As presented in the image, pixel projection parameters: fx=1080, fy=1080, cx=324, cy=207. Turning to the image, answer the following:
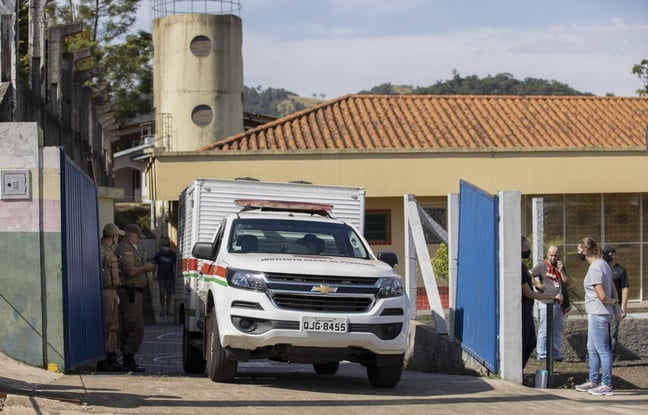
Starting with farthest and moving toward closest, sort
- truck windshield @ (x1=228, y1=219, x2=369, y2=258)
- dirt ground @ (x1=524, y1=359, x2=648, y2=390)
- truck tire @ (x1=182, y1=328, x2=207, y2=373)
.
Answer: truck tire @ (x1=182, y1=328, x2=207, y2=373)
dirt ground @ (x1=524, y1=359, x2=648, y2=390)
truck windshield @ (x1=228, y1=219, x2=369, y2=258)

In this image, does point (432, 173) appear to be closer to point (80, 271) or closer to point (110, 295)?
point (110, 295)

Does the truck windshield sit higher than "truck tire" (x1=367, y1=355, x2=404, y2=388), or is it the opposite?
the truck windshield

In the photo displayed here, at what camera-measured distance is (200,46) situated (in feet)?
151

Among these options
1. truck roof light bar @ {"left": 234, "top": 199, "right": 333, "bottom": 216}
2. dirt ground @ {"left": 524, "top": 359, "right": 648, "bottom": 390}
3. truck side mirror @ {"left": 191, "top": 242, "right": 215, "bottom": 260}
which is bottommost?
dirt ground @ {"left": 524, "top": 359, "right": 648, "bottom": 390}

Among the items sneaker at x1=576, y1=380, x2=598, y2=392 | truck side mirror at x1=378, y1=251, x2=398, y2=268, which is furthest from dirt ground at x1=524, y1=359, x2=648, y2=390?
truck side mirror at x1=378, y1=251, x2=398, y2=268

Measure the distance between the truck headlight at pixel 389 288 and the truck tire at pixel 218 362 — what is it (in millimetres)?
1676

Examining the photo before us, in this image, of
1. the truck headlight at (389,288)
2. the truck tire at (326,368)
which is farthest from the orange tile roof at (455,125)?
the truck headlight at (389,288)

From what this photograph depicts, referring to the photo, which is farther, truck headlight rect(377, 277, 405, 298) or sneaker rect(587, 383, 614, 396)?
sneaker rect(587, 383, 614, 396)

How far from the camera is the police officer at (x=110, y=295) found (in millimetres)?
13297

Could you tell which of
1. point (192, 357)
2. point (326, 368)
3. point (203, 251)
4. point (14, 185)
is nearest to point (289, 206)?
point (203, 251)

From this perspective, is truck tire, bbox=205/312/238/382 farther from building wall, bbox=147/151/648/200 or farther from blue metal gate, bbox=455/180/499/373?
building wall, bbox=147/151/648/200

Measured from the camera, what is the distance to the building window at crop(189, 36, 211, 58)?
45844 mm

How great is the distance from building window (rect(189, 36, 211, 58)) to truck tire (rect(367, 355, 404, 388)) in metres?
35.8

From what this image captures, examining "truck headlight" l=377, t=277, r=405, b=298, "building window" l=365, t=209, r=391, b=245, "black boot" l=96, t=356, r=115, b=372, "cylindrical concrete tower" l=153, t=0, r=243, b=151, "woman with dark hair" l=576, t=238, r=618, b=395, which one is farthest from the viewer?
"cylindrical concrete tower" l=153, t=0, r=243, b=151
